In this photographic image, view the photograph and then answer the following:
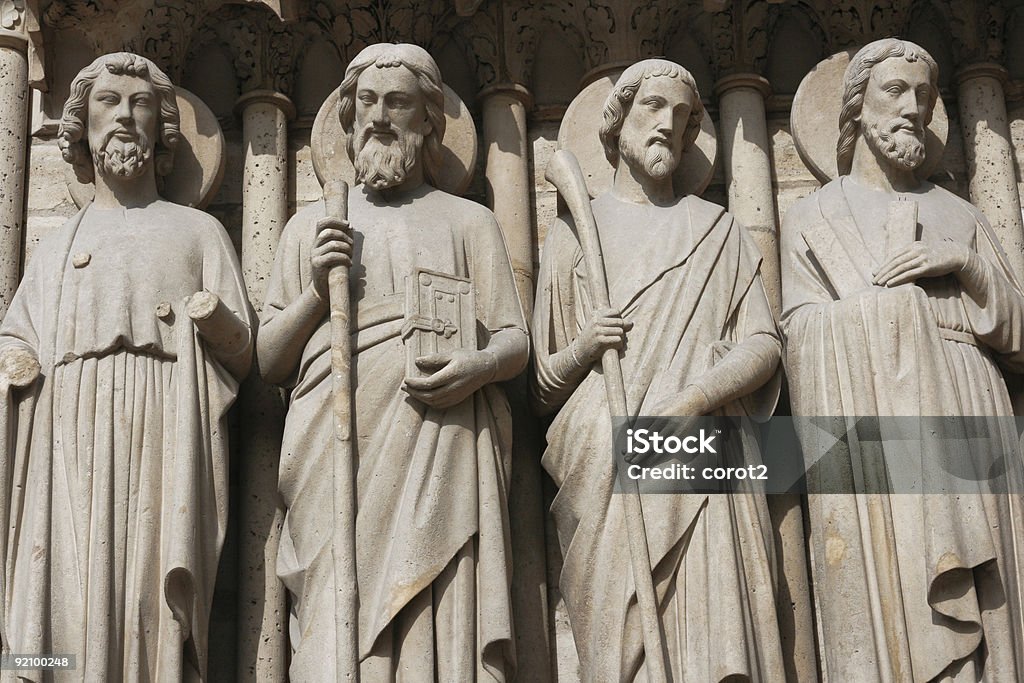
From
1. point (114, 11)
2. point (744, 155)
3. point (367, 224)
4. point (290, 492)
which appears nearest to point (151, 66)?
point (114, 11)

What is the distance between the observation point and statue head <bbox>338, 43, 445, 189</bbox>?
7.05 meters

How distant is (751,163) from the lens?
7.65m

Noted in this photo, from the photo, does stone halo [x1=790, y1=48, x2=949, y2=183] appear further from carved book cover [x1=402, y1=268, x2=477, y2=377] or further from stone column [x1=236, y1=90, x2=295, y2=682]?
stone column [x1=236, y1=90, x2=295, y2=682]

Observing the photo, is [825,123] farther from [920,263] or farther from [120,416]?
[120,416]

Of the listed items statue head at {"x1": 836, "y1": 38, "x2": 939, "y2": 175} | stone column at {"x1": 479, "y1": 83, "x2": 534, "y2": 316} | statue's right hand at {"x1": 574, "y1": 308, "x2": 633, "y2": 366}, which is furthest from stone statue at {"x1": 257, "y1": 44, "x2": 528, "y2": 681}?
statue head at {"x1": 836, "y1": 38, "x2": 939, "y2": 175}

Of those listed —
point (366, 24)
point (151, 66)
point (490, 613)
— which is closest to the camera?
point (490, 613)

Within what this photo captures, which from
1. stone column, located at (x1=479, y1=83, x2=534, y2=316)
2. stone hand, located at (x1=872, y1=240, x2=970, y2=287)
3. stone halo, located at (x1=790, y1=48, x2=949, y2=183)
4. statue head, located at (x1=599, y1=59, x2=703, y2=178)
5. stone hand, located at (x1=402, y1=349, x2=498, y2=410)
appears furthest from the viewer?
stone halo, located at (x1=790, y1=48, x2=949, y2=183)

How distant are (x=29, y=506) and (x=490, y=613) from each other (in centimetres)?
159

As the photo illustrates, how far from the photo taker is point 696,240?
7012 mm

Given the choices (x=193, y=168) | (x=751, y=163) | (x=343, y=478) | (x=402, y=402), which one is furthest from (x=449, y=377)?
(x=751, y=163)

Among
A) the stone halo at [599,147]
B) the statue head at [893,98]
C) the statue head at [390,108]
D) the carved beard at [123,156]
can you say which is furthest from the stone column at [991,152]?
the carved beard at [123,156]

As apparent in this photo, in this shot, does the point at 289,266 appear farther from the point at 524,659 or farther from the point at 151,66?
the point at 524,659

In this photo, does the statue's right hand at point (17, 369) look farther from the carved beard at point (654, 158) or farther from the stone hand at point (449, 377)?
Result: the carved beard at point (654, 158)
